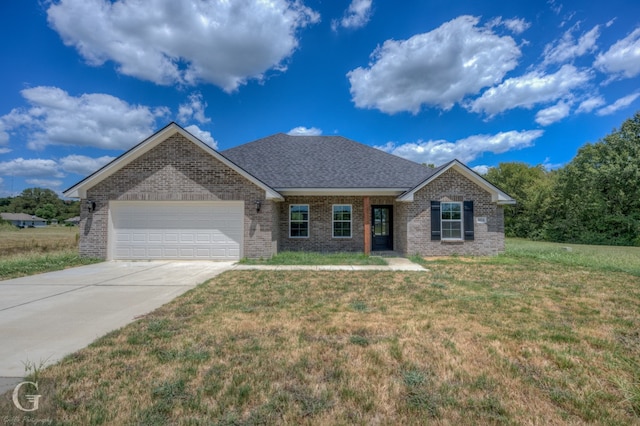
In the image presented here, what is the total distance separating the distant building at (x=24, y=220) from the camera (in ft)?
244

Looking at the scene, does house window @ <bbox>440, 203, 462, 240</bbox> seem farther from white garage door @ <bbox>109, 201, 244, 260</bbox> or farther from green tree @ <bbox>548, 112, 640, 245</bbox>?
green tree @ <bbox>548, 112, 640, 245</bbox>

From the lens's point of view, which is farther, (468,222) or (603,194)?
(603,194)

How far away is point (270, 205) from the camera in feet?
39.3

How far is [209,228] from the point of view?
39.2 feet

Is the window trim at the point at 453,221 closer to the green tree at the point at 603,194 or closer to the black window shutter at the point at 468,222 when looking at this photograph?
the black window shutter at the point at 468,222

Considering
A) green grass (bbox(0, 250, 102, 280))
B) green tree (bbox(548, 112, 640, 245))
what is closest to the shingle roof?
green grass (bbox(0, 250, 102, 280))

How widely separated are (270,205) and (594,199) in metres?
26.7

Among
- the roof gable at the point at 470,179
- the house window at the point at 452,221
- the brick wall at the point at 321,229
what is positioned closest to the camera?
the roof gable at the point at 470,179

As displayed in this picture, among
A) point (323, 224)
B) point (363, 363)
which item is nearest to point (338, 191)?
point (323, 224)

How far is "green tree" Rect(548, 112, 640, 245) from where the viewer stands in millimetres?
22922

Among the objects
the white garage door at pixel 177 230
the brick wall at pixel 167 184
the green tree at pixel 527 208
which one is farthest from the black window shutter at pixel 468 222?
the green tree at pixel 527 208

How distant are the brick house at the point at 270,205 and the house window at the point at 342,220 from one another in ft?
0.15

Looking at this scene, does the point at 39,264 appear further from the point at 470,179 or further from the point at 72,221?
the point at 72,221

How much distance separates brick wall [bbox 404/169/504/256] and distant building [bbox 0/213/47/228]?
9712cm
